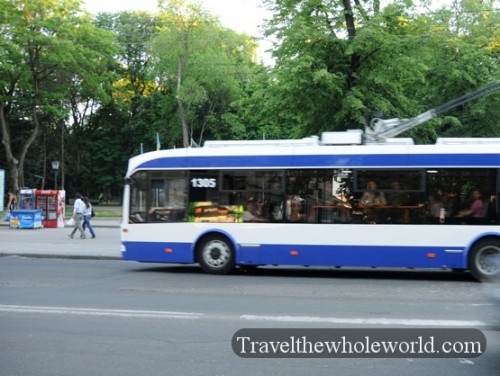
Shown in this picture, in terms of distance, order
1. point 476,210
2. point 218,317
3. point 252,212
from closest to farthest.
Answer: point 218,317 → point 476,210 → point 252,212

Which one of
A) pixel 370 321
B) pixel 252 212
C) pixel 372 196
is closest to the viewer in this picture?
pixel 370 321

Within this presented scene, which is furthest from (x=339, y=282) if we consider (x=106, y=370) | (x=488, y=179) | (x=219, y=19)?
(x=219, y=19)

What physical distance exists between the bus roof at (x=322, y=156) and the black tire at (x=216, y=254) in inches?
65.2

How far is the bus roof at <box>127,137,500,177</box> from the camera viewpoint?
12695 millimetres

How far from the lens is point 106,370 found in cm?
571

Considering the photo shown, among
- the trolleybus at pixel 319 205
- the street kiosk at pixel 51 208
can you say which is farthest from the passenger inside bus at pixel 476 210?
the street kiosk at pixel 51 208

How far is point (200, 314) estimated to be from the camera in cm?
855

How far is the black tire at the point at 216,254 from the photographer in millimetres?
13500

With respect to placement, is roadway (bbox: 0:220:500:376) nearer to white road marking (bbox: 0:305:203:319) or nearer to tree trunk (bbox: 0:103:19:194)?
white road marking (bbox: 0:305:203:319)

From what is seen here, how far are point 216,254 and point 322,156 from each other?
10.4 ft

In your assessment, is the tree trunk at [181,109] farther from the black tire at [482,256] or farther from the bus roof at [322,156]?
the black tire at [482,256]

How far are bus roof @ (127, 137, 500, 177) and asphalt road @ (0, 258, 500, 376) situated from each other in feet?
8.04

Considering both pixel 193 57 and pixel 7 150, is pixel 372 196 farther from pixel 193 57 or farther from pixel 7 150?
pixel 193 57

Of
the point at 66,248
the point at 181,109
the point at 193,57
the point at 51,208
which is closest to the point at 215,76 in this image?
the point at 193,57
